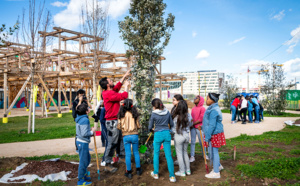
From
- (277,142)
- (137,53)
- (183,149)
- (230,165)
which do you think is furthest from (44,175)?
(277,142)

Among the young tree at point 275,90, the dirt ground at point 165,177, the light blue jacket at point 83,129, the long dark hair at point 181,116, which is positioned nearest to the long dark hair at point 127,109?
the light blue jacket at point 83,129

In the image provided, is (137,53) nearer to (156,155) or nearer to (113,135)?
(113,135)

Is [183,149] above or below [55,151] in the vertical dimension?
above

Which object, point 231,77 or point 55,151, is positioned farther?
point 231,77

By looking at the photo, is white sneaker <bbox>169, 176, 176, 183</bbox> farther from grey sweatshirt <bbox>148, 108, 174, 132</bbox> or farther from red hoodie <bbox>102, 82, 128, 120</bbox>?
red hoodie <bbox>102, 82, 128, 120</bbox>

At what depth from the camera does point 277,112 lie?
54.6 ft

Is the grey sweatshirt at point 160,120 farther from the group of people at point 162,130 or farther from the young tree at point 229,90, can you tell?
the young tree at point 229,90

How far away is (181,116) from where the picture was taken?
4.23 metres

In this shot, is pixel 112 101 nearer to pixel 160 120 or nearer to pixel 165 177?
pixel 160 120

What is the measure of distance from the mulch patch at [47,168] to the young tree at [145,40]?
1811 millimetres

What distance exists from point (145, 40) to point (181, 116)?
6.16ft

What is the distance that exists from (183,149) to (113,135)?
1520mm

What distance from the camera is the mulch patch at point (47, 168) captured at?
4.34 metres

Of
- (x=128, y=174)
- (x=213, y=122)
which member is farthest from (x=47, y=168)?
(x=213, y=122)
